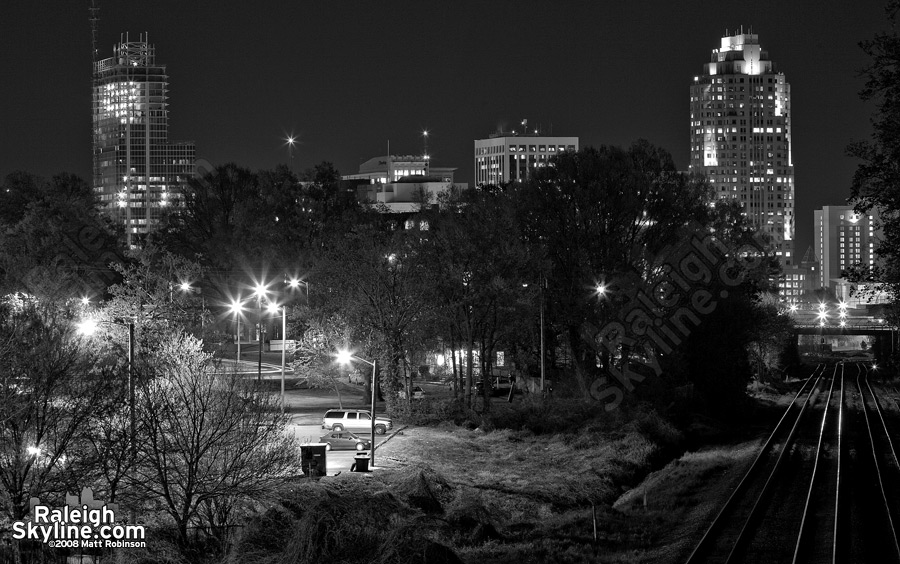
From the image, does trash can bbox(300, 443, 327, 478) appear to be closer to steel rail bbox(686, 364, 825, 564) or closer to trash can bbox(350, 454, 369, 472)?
trash can bbox(350, 454, 369, 472)

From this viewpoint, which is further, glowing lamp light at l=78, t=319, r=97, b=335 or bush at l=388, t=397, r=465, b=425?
bush at l=388, t=397, r=465, b=425

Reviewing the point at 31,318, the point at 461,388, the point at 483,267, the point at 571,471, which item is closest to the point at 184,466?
the point at 31,318

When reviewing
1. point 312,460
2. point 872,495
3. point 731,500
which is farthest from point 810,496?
point 312,460

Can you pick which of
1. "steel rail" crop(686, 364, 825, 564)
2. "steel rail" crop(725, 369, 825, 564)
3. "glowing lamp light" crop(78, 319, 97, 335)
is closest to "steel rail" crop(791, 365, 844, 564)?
"steel rail" crop(725, 369, 825, 564)

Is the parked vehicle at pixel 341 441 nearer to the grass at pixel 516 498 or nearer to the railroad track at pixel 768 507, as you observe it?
the grass at pixel 516 498

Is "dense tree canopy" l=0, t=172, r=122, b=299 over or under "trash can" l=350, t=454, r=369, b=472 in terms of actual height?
over

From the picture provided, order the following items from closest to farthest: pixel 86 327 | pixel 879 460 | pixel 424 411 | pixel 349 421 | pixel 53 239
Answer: pixel 86 327 < pixel 879 460 < pixel 349 421 < pixel 424 411 < pixel 53 239

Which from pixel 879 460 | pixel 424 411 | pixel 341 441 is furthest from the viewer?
pixel 424 411

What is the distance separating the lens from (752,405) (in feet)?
228

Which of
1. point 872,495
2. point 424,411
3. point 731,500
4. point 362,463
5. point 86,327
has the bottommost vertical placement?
point 872,495

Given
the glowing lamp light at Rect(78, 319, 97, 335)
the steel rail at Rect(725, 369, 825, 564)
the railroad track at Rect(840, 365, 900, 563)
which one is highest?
the glowing lamp light at Rect(78, 319, 97, 335)

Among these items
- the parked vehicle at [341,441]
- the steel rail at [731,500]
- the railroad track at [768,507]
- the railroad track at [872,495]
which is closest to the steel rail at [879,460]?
the railroad track at [872,495]

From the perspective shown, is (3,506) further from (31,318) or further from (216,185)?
(216,185)

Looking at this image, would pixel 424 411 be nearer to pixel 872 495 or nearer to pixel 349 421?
pixel 349 421
